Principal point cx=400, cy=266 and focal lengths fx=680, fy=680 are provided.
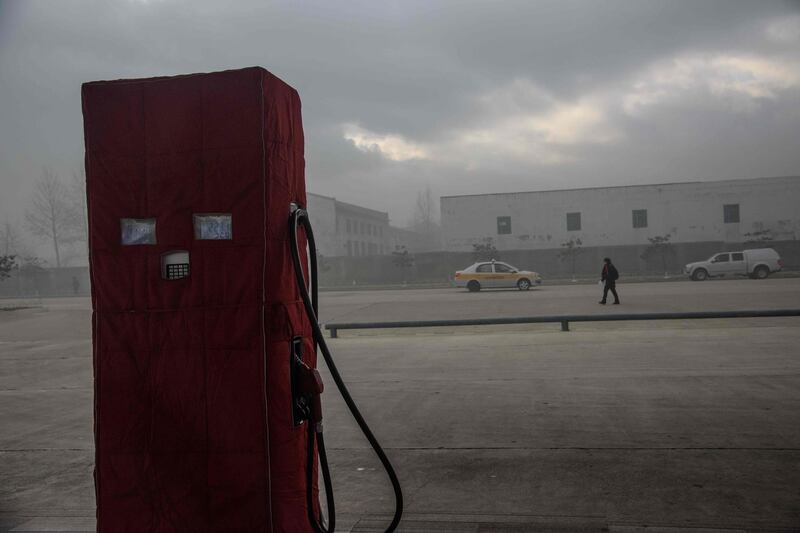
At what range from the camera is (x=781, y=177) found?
50500mm

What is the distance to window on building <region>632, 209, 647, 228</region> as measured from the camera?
5241 centimetres

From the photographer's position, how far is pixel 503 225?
180 feet

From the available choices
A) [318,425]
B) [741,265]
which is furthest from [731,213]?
[318,425]

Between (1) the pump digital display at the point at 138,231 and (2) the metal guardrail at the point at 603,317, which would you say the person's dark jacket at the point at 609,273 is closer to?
(2) the metal guardrail at the point at 603,317

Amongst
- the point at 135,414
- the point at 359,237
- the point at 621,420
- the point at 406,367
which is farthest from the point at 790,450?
the point at 359,237

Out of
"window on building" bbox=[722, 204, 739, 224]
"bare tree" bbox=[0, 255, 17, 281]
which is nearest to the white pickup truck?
"window on building" bbox=[722, 204, 739, 224]

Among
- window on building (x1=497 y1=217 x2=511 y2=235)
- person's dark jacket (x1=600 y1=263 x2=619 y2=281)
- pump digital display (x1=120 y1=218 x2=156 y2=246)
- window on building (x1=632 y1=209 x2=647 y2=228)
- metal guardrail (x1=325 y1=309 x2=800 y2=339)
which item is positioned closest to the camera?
pump digital display (x1=120 y1=218 x2=156 y2=246)

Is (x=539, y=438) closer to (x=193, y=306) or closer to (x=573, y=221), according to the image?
(x=193, y=306)

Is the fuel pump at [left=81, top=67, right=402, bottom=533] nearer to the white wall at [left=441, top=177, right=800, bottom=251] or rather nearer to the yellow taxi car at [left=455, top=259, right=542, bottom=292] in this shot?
the yellow taxi car at [left=455, top=259, right=542, bottom=292]

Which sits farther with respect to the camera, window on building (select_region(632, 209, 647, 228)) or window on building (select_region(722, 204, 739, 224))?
window on building (select_region(632, 209, 647, 228))

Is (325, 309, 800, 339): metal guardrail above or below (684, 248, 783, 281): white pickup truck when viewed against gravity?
below

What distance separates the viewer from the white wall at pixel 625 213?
50.9m

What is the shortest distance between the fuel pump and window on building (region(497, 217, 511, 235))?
172 ft

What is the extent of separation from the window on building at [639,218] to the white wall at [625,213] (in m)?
0.28
